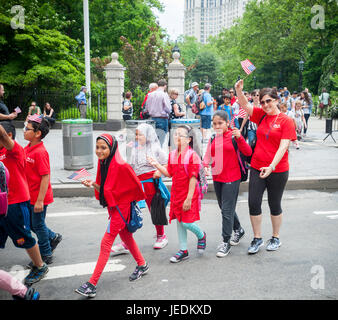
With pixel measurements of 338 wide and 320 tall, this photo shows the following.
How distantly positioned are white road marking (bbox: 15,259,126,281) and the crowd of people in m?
0.12

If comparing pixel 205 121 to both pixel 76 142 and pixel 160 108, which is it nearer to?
pixel 160 108

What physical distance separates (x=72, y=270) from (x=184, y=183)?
5.14 ft

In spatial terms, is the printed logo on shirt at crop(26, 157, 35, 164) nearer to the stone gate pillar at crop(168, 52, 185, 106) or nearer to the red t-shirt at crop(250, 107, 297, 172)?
the red t-shirt at crop(250, 107, 297, 172)

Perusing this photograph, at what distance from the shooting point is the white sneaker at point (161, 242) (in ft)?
16.3

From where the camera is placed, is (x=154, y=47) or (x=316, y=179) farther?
(x=154, y=47)

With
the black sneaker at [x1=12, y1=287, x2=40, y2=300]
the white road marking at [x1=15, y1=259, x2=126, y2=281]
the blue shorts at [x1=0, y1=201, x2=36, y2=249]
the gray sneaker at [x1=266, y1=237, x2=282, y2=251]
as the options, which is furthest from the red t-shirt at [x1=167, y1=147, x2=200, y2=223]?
the black sneaker at [x1=12, y1=287, x2=40, y2=300]

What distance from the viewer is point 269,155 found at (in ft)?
15.0

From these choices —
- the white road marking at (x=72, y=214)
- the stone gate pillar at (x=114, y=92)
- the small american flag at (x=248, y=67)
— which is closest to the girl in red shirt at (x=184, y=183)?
the small american flag at (x=248, y=67)

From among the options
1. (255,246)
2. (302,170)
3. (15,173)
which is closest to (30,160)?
(15,173)

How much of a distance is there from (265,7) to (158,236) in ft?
158

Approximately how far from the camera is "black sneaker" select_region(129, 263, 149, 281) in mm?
4054
